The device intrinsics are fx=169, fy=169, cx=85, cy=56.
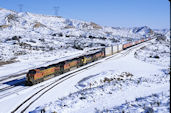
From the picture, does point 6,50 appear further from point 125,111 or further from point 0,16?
point 0,16

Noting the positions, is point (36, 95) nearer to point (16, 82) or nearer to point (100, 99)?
point (16, 82)

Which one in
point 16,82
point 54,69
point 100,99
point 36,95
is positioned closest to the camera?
point 100,99

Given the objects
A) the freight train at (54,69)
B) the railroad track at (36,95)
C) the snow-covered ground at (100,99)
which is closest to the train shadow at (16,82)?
the freight train at (54,69)

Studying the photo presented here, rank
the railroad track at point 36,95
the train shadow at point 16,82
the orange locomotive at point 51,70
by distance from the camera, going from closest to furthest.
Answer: the railroad track at point 36,95
the orange locomotive at point 51,70
the train shadow at point 16,82

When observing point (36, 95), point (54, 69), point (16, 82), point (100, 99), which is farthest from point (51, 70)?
point (100, 99)

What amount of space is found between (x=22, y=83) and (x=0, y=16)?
11437 cm

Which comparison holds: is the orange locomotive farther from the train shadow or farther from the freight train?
the train shadow

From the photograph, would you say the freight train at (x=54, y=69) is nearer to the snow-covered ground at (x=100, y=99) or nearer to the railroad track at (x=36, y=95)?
the snow-covered ground at (x=100, y=99)

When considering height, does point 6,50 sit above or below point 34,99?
above

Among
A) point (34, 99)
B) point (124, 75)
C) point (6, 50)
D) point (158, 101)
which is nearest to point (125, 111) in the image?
point (158, 101)

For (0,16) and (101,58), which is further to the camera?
(0,16)

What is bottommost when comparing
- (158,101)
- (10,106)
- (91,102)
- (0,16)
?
(10,106)

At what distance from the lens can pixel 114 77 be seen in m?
27.1

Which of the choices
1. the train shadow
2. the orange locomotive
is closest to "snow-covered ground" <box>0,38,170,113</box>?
the orange locomotive
